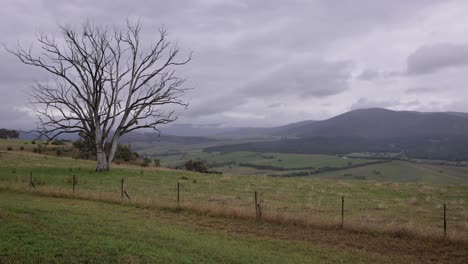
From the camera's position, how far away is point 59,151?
55500 mm

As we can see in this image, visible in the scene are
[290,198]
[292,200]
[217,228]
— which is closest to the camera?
[217,228]

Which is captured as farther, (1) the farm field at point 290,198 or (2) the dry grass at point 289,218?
(1) the farm field at point 290,198

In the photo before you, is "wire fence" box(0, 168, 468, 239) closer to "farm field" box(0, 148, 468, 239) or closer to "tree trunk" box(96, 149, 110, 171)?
"farm field" box(0, 148, 468, 239)

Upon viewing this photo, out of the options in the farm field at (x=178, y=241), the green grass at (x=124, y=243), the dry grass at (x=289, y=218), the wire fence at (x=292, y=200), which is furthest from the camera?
the wire fence at (x=292, y=200)

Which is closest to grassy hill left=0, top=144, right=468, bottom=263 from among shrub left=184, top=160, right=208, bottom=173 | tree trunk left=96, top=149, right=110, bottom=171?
tree trunk left=96, top=149, right=110, bottom=171

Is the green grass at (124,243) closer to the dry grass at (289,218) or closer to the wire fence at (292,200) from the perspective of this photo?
the dry grass at (289,218)

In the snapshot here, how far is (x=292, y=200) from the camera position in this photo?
2289 centimetres

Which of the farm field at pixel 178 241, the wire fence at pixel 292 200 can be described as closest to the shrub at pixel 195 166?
the wire fence at pixel 292 200

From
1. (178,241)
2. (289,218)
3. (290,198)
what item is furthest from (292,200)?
(178,241)

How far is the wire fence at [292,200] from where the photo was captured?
51.7 ft

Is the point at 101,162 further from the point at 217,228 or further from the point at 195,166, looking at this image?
the point at 195,166

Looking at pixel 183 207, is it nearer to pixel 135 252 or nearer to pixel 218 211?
pixel 218 211

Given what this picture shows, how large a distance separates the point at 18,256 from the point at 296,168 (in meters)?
92.0

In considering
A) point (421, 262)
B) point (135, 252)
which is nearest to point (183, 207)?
point (135, 252)
